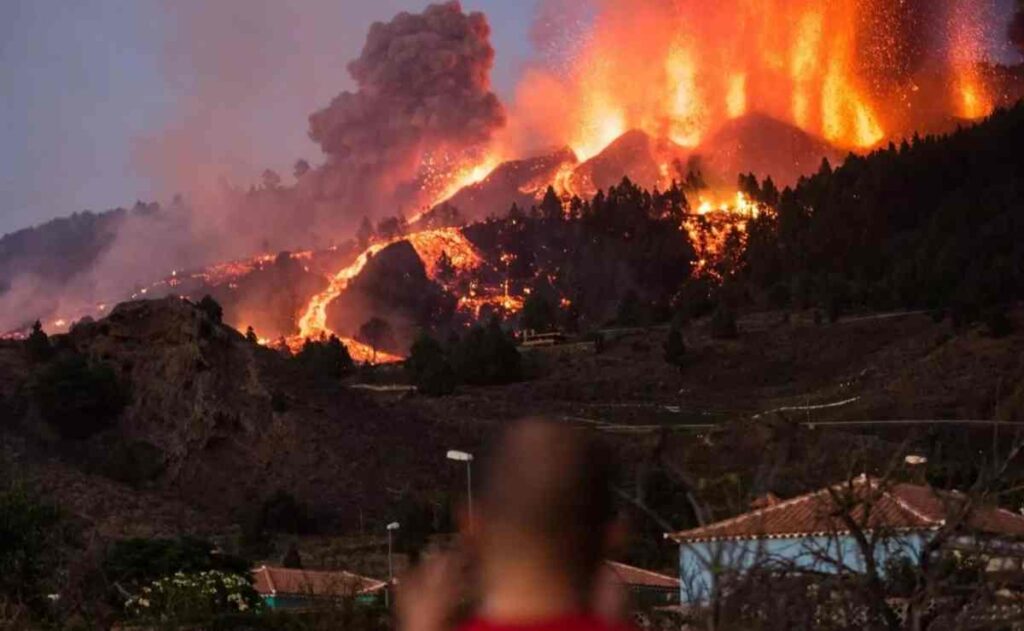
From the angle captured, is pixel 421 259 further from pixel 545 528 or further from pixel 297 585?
pixel 545 528

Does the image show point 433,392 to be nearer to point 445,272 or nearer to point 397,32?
point 445,272

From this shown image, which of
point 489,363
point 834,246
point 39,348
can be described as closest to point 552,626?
point 39,348

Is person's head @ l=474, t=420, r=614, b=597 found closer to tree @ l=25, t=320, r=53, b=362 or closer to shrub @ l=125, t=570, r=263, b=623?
shrub @ l=125, t=570, r=263, b=623

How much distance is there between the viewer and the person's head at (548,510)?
2113 mm

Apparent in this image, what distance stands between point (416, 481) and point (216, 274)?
91416 mm

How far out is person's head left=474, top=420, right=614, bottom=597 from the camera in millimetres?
2113

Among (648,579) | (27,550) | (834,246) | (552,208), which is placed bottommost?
(648,579)

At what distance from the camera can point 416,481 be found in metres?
37.5

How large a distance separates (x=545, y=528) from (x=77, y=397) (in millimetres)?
37466

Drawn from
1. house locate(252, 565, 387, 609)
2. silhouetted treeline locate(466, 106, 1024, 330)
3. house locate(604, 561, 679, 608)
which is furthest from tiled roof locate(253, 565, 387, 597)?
silhouetted treeline locate(466, 106, 1024, 330)

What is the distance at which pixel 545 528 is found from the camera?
2141mm

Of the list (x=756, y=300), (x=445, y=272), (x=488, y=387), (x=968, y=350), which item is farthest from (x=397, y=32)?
(x=968, y=350)

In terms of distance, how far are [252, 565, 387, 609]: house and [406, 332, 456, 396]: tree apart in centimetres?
2976

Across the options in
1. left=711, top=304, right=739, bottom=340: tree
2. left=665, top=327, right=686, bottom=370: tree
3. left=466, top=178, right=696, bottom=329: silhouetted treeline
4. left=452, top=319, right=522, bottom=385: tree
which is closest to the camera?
left=665, top=327, right=686, bottom=370: tree
